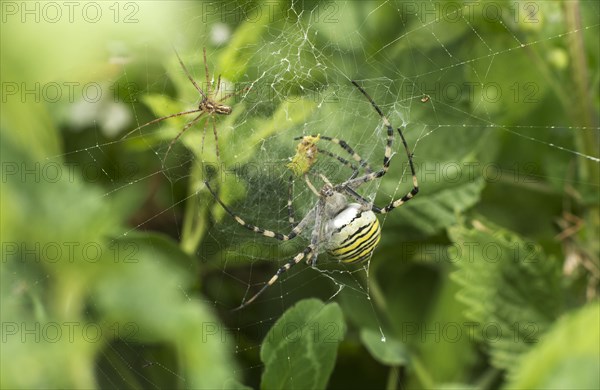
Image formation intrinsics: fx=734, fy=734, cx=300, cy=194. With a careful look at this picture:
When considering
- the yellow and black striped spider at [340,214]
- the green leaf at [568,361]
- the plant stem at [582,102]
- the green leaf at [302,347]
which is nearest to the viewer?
the green leaf at [568,361]

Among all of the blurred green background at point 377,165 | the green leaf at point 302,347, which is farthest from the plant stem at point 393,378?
the green leaf at point 302,347

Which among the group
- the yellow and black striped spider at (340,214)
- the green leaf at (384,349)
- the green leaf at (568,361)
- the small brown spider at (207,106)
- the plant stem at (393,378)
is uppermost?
the small brown spider at (207,106)

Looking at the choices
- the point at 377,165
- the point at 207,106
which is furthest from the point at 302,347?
the point at 377,165

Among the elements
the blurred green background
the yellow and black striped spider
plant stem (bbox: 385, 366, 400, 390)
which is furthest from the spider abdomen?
plant stem (bbox: 385, 366, 400, 390)

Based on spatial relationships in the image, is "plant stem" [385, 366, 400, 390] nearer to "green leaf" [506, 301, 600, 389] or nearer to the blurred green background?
the blurred green background

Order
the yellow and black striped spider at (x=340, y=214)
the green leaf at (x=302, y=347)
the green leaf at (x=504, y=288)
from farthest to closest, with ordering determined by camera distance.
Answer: the yellow and black striped spider at (x=340, y=214)
the green leaf at (x=504, y=288)
the green leaf at (x=302, y=347)

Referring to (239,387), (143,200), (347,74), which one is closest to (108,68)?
(143,200)

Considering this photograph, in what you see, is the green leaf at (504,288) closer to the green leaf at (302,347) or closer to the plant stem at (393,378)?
the plant stem at (393,378)

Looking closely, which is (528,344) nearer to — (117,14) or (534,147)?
(534,147)
